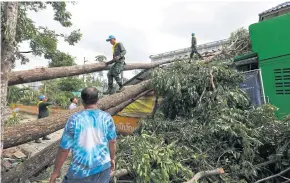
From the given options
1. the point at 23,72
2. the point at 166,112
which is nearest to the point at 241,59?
the point at 166,112

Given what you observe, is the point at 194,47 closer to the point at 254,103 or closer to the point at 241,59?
the point at 241,59

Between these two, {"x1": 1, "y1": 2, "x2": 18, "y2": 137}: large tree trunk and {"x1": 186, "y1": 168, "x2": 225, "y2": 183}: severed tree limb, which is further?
{"x1": 186, "y1": 168, "x2": 225, "y2": 183}: severed tree limb

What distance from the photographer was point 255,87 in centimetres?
554

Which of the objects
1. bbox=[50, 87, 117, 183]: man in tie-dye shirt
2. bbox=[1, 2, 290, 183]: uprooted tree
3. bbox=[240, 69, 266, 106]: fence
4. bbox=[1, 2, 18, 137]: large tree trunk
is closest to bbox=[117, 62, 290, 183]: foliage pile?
bbox=[1, 2, 290, 183]: uprooted tree

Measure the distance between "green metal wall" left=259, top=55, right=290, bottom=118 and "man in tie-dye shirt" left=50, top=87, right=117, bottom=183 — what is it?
155 inches

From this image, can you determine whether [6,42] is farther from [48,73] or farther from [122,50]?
[122,50]

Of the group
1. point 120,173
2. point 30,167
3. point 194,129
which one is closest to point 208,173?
point 194,129

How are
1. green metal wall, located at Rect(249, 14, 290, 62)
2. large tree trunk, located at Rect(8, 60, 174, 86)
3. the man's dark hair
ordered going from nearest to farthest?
the man's dark hair → large tree trunk, located at Rect(8, 60, 174, 86) → green metal wall, located at Rect(249, 14, 290, 62)

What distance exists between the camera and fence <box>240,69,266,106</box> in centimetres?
541

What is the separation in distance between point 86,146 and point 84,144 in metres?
0.03

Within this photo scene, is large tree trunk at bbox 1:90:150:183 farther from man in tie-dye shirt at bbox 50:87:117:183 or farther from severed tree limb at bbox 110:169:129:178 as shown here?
man in tie-dye shirt at bbox 50:87:117:183

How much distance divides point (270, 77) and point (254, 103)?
642mm

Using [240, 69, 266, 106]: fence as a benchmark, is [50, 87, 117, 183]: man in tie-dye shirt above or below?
below

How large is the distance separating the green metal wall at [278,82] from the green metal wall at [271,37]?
0.15 m
